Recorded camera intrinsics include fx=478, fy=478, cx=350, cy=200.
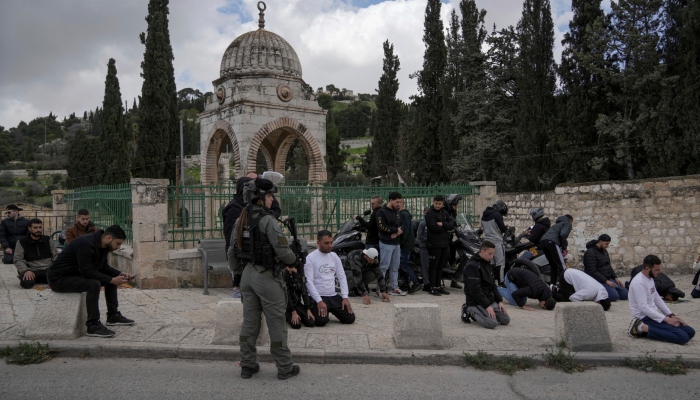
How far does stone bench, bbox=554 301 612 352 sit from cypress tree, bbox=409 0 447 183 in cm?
2411

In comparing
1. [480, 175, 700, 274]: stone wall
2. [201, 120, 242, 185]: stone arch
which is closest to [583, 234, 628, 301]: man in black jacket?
[480, 175, 700, 274]: stone wall

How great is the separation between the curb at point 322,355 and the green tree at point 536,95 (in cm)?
1784

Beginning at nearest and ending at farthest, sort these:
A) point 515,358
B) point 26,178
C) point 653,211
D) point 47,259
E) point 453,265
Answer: point 515,358, point 47,259, point 453,265, point 653,211, point 26,178

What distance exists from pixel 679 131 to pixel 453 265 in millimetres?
13352

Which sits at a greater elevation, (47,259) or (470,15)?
(470,15)

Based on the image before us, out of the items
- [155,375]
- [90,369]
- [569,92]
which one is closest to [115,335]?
[90,369]

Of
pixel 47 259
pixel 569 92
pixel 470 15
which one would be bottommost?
pixel 47 259

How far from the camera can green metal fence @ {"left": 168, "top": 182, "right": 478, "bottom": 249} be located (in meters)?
9.16

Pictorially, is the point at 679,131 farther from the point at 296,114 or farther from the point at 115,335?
the point at 115,335

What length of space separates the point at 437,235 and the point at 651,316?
362 centimetres

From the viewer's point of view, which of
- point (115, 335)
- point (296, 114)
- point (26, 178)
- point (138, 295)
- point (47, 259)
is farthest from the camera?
point (26, 178)

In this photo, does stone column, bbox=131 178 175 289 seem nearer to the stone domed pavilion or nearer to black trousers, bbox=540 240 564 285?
the stone domed pavilion

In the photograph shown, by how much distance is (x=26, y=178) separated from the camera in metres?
78.0

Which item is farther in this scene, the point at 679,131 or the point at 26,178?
the point at 26,178
